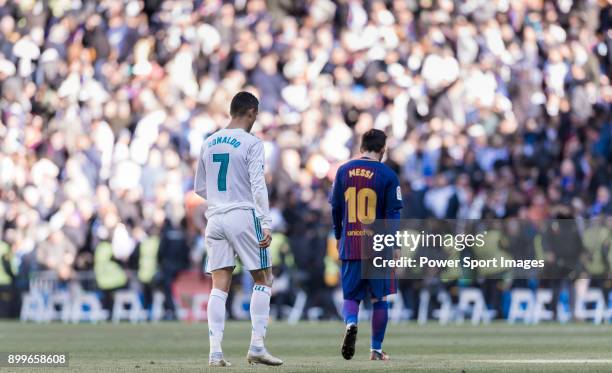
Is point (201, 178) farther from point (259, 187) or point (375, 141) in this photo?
point (375, 141)

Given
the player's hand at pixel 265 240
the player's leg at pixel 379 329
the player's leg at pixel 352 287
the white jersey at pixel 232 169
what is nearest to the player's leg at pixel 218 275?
the white jersey at pixel 232 169

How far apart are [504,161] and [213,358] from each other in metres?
14.5

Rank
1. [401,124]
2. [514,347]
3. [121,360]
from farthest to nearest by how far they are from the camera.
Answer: [401,124] → [514,347] → [121,360]

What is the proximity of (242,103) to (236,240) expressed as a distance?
1050 millimetres

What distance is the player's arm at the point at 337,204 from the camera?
14.5 m

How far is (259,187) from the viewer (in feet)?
41.5

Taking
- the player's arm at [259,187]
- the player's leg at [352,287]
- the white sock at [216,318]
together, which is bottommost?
the white sock at [216,318]

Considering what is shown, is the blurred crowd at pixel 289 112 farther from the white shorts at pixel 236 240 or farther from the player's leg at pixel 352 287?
the white shorts at pixel 236 240

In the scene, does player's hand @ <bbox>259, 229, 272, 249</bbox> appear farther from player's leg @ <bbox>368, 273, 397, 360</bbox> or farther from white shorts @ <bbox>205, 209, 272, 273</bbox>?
player's leg @ <bbox>368, 273, 397, 360</bbox>

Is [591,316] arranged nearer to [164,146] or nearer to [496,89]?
[496,89]

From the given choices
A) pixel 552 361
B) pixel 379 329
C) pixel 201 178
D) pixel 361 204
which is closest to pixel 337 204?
pixel 361 204

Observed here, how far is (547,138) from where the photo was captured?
27.3 m

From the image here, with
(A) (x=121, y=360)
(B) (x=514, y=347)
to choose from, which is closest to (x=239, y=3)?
(B) (x=514, y=347)

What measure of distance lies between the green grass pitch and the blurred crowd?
2.26 meters
